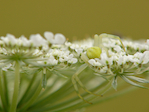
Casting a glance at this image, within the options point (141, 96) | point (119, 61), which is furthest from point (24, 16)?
point (119, 61)

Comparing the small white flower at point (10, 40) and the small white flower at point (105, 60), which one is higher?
the small white flower at point (10, 40)

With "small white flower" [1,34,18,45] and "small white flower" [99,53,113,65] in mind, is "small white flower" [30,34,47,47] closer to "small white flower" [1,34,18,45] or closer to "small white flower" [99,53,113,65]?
"small white flower" [1,34,18,45]

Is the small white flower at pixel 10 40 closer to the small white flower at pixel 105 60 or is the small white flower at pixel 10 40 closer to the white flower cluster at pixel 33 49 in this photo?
the white flower cluster at pixel 33 49

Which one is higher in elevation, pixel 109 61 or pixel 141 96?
pixel 109 61

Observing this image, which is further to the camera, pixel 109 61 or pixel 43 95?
pixel 43 95

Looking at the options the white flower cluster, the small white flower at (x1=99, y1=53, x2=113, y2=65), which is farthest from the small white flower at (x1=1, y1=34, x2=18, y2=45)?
the small white flower at (x1=99, y1=53, x2=113, y2=65)

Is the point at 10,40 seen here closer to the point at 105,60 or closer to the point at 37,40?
the point at 37,40

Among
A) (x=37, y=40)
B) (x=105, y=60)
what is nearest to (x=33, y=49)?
(x=37, y=40)

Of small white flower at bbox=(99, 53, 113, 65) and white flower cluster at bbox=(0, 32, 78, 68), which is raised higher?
white flower cluster at bbox=(0, 32, 78, 68)

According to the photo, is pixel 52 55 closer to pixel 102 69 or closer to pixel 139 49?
pixel 102 69

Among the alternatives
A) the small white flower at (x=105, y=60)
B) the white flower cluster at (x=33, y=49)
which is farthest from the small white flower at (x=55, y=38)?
the small white flower at (x=105, y=60)

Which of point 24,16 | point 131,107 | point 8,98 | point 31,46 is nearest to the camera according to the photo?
point 31,46
